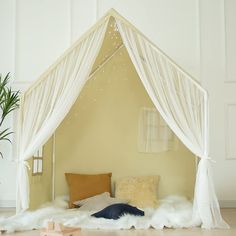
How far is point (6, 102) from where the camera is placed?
4691 mm

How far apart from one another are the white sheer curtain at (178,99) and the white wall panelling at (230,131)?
1.44 meters

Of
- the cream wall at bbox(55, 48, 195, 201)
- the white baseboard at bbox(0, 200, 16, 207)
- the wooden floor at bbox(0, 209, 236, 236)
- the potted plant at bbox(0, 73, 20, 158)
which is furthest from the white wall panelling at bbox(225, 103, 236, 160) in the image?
the white baseboard at bbox(0, 200, 16, 207)

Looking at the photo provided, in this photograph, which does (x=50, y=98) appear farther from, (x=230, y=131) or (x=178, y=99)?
(x=230, y=131)

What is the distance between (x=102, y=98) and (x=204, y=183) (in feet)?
6.08

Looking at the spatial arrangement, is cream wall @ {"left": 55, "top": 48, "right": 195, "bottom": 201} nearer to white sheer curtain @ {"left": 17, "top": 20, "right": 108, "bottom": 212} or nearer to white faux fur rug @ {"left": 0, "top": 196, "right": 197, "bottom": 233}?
white faux fur rug @ {"left": 0, "top": 196, "right": 197, "bottom": 233}

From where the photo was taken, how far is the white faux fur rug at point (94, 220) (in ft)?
10.8

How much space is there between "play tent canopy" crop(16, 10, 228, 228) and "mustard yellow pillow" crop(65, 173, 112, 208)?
0.96 metres

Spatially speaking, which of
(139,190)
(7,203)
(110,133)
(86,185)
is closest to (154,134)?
(110,133)

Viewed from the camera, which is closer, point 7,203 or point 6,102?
point 6,102

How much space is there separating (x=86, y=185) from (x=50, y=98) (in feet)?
4.14

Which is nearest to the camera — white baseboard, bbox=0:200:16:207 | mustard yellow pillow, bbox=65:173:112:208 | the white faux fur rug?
the white faux fur rug

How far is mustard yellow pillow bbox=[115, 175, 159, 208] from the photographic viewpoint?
4174mm

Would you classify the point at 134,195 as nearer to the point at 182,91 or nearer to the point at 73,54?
the point at 182,91

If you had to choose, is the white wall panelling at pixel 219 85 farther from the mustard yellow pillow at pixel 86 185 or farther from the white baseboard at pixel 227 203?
the mustard yellow pillow at pixel 86 185
